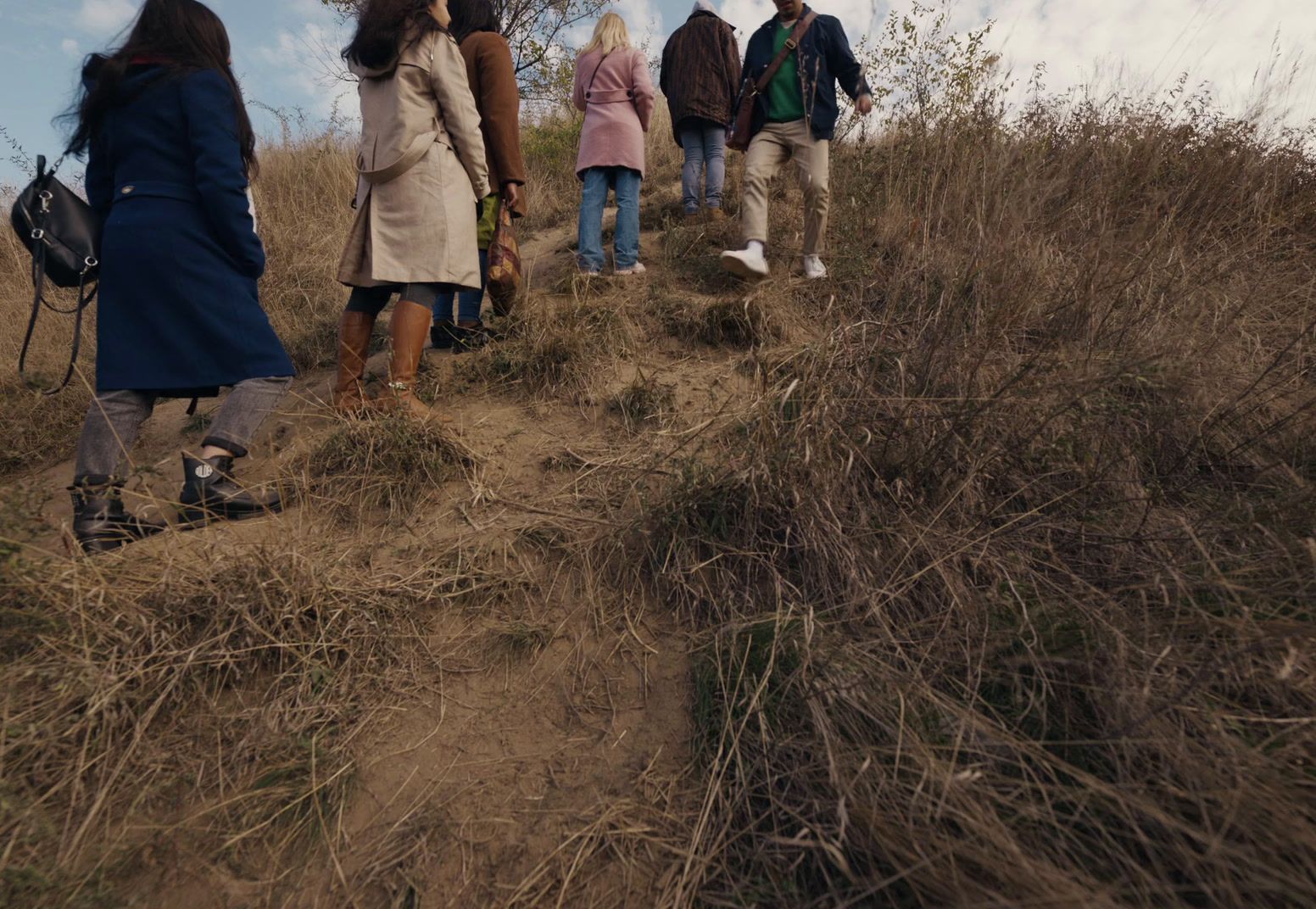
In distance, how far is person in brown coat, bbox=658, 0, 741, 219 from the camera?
4668 mm

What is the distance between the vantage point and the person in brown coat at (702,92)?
467 centimetres

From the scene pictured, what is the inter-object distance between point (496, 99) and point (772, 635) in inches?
112

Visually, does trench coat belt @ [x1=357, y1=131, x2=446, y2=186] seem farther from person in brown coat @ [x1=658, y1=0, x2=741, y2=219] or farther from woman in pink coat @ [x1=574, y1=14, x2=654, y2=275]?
person in brown coat @ [x1=658, y1=0, x2=741, y2=219]

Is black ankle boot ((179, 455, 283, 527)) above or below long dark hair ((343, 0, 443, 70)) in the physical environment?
below

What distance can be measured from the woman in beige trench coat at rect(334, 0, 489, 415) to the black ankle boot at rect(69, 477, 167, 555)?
2.83 feet

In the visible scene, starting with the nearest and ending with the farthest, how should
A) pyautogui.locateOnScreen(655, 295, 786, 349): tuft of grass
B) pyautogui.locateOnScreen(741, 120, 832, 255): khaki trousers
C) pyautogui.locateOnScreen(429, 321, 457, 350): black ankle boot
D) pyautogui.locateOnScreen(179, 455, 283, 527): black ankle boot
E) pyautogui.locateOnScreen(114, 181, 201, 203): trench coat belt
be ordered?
pyautogui.locateOnScreen(179, 455, 283, 527): black ankle boot < pyautogui.locateOnScreen(114, 181, 201, 203): trench coat belt < pyautogui.locateOnScreen(655, 295, 786, 349): tuft of grass < pyautogui.locateOnScreen(429, 321, 457, 350): black ankle boot < pyautogui.locateOnScreen(741, 120, 832, 255): khaki trousers

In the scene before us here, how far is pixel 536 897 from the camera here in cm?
142

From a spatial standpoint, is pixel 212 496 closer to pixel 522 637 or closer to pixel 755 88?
pixel 522 637

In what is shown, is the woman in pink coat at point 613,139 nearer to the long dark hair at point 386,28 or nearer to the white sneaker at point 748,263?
the white sneaker at point 748,263

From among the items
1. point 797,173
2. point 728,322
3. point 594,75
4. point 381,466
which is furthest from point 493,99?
point 381,466

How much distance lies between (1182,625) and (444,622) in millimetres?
1936

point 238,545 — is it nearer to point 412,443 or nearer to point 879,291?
point 412,443

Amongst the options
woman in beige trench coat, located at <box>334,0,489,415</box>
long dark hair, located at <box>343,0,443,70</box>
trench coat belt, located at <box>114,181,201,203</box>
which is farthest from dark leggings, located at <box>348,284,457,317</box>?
long dark hair, located at <box>343,0,443,70</box>

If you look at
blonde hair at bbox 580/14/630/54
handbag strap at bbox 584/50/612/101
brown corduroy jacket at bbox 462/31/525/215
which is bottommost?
brown corduroy jacket at bbox 462/31/525/215
